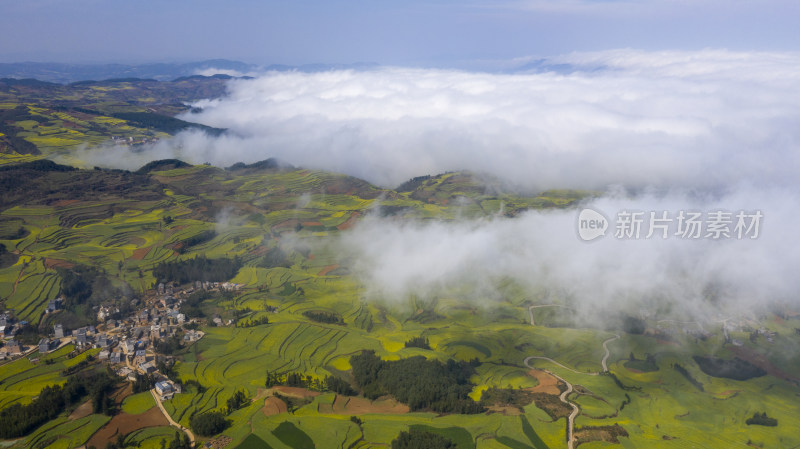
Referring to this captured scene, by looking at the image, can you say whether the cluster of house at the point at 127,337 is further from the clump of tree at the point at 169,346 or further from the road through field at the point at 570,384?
the road through field at the point at 570,384

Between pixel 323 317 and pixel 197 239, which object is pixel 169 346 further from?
pixel 197 239

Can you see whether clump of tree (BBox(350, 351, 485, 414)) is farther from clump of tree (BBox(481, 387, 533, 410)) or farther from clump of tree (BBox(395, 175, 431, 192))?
clump of tree (BBox(395, 175, 431, 192))

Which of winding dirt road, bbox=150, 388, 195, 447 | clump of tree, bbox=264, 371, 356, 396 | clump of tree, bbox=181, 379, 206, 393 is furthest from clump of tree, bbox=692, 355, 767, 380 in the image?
clump of tree, bbox=181, 379, 206, 393

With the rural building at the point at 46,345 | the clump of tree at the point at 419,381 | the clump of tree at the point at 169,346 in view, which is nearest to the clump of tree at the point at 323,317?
the clump of tree at the point at 419,381

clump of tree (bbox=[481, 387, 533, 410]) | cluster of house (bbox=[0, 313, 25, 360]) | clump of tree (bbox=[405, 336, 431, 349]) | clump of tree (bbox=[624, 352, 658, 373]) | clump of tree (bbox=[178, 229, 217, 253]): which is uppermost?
clump of tree (bbox=[178, 229, 217, 253])

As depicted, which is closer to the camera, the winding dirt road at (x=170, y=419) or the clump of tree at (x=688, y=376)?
the winding dirt road at (x=170, y=419)

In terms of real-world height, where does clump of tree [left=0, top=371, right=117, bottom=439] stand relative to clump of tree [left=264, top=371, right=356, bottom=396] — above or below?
above
